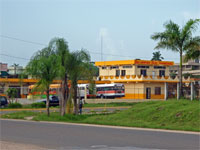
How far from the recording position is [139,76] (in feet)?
221

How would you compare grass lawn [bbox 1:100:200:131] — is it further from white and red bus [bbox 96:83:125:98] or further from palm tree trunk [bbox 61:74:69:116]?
white and red bus [bbox 96:83:125:98]

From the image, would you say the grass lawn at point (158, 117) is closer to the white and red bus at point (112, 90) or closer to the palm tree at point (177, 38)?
the palm tree at point (177, 38)

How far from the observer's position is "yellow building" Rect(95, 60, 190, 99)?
68.1m

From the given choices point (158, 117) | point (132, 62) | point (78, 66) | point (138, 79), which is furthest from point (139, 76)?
point (158, 117)

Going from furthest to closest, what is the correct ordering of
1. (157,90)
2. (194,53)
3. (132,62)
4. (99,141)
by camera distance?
(157,90), (132,62), (194,53), (99,141)

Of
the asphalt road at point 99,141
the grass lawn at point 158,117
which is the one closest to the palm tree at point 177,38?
the grass lawn at point 158,117

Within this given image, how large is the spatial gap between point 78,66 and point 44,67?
2703 millimetres

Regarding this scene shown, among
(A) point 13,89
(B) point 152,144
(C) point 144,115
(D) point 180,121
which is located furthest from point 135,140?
(A) point 13,89

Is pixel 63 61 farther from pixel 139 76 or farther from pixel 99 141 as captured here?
pixel 139 76

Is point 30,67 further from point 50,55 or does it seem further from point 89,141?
point 89,141

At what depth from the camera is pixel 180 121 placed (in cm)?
2464

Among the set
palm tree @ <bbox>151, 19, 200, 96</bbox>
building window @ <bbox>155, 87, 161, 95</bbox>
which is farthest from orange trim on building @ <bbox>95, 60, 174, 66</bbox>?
palm tree @ <bbox>151, 19, 200, 96</bbox>

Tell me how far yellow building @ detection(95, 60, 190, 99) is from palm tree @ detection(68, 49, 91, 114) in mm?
35459

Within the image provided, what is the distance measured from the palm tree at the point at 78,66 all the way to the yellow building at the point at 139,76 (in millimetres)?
35459
